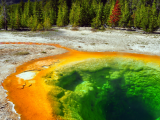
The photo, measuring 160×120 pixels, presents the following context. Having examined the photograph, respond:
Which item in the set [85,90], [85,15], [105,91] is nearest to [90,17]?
[85,15]

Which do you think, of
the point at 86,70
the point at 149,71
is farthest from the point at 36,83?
the point at 149,71

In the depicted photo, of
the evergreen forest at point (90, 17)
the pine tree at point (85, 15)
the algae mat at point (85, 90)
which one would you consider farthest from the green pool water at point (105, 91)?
the pine tree at point (85, 15)

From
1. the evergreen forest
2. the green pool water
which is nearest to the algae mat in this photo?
the green pool water

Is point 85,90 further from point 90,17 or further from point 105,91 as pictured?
point 90,17

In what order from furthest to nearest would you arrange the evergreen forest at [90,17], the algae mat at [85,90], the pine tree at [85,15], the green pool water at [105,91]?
the pine tree at [85,15], the evergreen forest at [90,17], the green pool water at [105,91], the algae mat at [85,90]

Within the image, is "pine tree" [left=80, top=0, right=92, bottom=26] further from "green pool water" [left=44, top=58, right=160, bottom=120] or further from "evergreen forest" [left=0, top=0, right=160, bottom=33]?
"green pool water" [left=44, top=58, right=160, bottom=120]

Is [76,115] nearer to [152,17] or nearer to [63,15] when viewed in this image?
[152,17]

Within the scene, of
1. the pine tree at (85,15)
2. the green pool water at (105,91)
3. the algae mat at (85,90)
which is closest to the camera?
the algae mat at (85,90)

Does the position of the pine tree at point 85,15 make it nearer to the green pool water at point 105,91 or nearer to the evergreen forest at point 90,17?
the evergreen forest at point 90,17

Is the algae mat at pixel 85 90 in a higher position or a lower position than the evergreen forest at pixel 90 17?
lower
